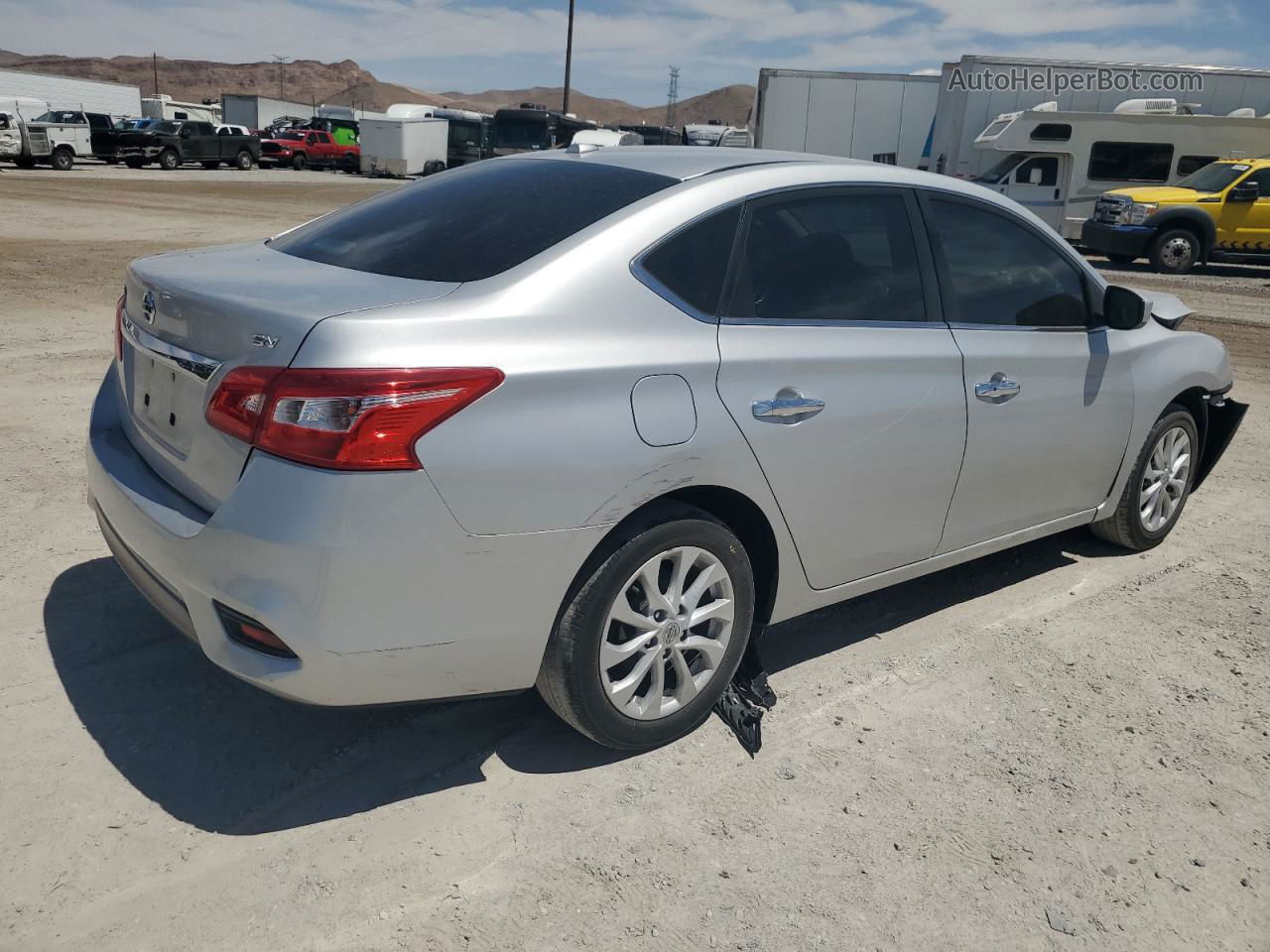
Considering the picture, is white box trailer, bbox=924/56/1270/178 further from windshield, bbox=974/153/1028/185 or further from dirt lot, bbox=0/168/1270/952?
dirt lot, bbox=0/168/1270/952

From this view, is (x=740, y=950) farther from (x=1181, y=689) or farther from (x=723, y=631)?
(x=1181, y=689)

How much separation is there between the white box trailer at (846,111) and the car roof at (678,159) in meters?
21.8

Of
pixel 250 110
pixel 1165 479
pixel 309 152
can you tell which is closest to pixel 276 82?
pixel 250 110

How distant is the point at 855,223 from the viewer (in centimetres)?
351

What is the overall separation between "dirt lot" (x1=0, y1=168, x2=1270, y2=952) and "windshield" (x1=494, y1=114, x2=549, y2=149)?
35.3 meters

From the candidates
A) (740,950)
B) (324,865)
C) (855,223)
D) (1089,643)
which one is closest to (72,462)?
(324,865)

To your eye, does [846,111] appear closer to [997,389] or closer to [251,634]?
[997,389]

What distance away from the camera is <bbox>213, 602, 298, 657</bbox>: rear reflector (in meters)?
2.55

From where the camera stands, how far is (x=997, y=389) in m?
3.74

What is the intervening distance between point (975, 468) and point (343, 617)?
2232 millimetres

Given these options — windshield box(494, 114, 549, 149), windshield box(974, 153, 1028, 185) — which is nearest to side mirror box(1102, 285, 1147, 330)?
windshield box(974, 153, 1028, 185)

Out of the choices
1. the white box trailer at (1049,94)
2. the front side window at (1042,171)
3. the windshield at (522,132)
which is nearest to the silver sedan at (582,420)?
the front side window at (1042,171)

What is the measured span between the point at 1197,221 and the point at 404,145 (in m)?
29.7

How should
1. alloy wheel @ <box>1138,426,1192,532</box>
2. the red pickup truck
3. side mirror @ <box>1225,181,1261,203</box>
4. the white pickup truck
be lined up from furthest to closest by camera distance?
the red pickup truck < the white pickup truck < side mirror @ <box>1225,181,1261,203</box> < alloy wheel @ <box>1138,426,1192,532</box>
